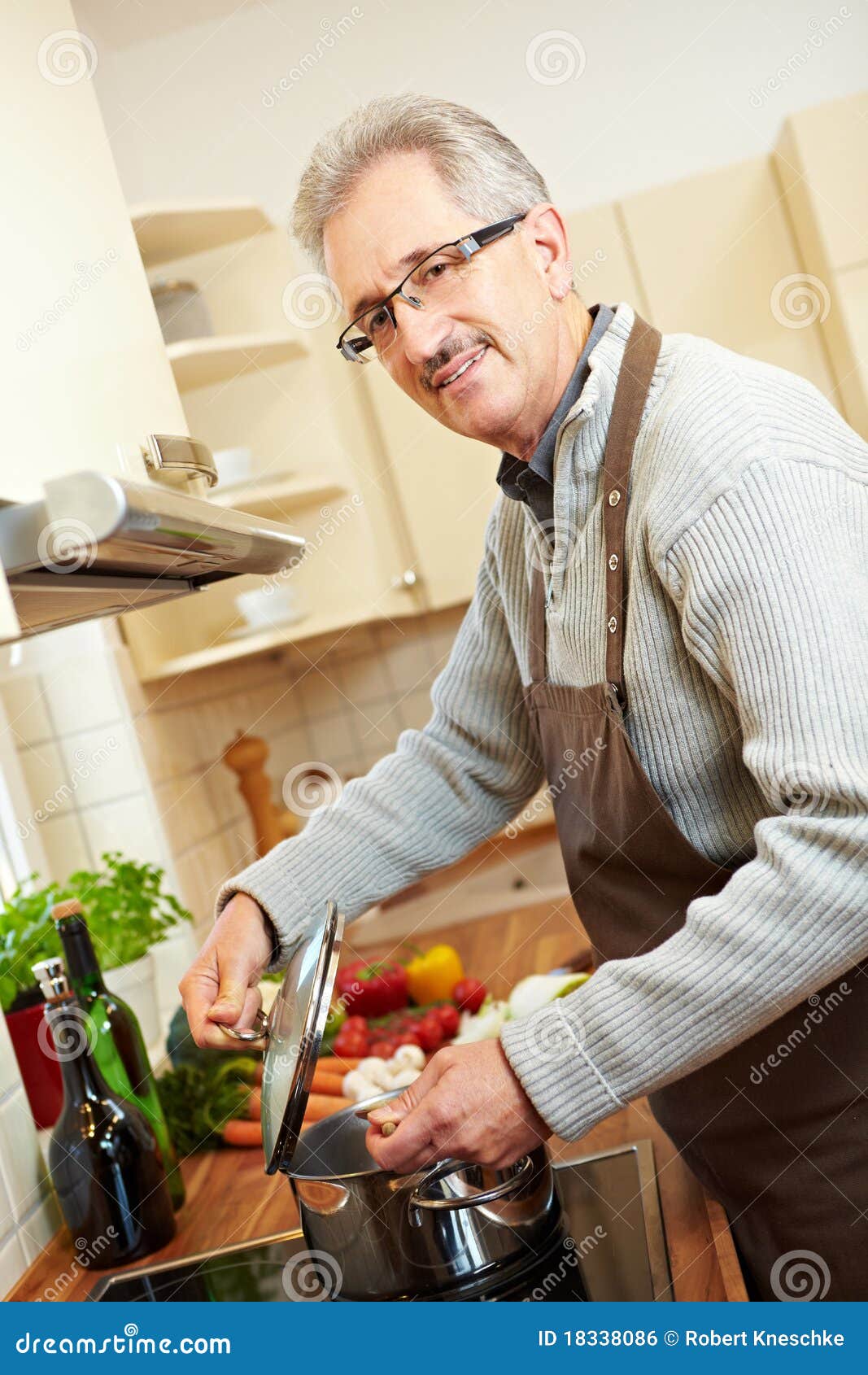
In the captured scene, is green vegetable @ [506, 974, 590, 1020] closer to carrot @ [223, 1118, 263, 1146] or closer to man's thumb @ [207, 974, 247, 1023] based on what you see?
carrot @ [223, 1118, 263, 1146]

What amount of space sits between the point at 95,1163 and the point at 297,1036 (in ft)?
1.55

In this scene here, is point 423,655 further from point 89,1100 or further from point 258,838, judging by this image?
point 89,1100

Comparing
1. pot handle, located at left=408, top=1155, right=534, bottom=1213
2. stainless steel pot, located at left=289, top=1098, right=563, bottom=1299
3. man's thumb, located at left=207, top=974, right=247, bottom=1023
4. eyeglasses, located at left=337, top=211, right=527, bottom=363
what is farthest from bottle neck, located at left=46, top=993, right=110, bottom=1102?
eyeglasses, located at left=337, top=211, right=527, bottom=363

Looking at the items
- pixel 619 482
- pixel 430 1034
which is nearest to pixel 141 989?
pixel 430 1034

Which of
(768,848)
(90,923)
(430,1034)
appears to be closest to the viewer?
(768,848)

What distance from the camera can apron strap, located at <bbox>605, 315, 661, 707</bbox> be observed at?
83 cm

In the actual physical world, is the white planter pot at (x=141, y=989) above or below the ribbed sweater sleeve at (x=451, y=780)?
below

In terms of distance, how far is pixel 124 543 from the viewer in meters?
0.70

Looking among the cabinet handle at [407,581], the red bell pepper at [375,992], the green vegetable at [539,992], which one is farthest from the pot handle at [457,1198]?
the cabinet handle at [407,581]

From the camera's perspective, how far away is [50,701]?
177cm

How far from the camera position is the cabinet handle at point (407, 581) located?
2508 millimetres

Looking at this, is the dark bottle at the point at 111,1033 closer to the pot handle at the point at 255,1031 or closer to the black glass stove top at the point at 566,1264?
the black glass stove top at the point at 566,1264

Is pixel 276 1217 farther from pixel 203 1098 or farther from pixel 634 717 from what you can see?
pixel 634 717

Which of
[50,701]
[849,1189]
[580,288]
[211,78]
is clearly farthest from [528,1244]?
[211,78]
